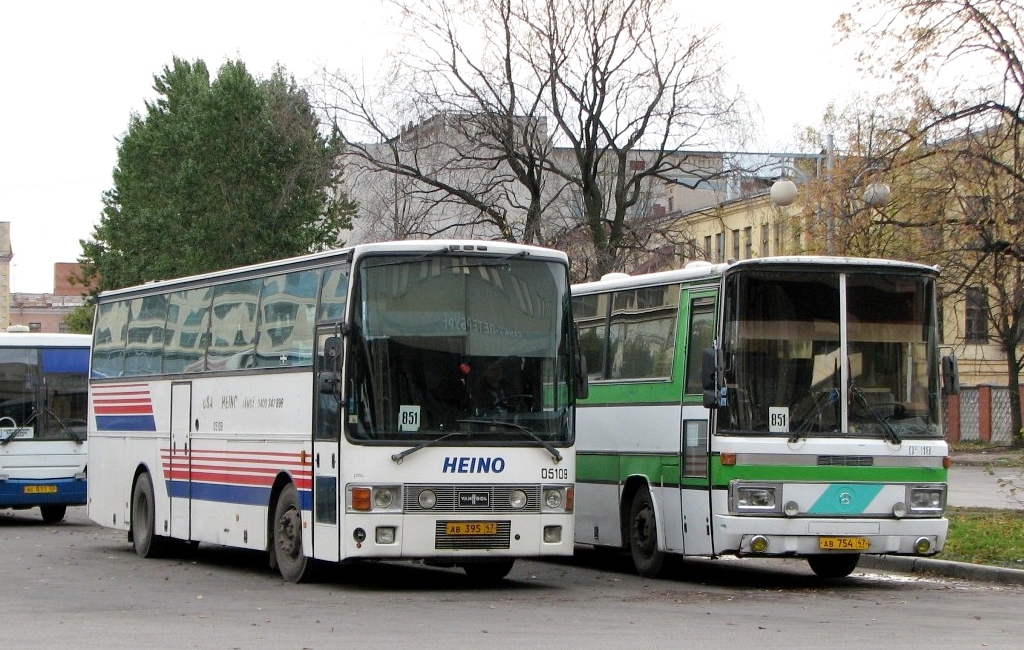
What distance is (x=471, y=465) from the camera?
15.3 metres

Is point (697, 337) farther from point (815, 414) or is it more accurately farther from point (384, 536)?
point (384, 536)

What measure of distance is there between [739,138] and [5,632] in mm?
28988

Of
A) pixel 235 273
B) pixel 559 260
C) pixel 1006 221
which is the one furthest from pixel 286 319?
pixel 1006 221

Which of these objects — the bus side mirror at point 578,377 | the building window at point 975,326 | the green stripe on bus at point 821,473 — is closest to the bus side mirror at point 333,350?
the bus side mirror at point 578,377

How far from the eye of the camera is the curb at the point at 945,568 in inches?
645

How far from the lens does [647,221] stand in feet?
136

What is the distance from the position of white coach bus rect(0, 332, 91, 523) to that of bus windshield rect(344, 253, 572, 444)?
13.0 meters

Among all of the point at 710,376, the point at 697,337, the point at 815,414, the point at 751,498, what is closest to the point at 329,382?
the point at 710,376

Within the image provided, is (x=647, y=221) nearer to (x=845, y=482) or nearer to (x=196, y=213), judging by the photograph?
(x=196, y=213)

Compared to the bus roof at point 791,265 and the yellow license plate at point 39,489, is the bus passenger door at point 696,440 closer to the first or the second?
the bus roof at point 791,265

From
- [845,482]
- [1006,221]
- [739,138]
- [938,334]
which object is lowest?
[845,482]

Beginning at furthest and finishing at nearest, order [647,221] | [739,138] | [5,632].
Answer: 1. [647,221]
2. [739,138]
3. [5,632]

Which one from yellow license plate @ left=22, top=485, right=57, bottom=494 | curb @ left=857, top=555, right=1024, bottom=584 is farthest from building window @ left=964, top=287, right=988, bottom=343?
curb @ left=857, top=555, right=1024, bottom=584

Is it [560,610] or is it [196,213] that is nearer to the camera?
[560,610]
